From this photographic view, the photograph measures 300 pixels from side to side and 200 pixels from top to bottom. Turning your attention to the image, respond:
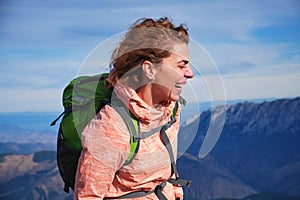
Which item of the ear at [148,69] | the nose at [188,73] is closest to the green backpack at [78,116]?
the ear at [148,69]

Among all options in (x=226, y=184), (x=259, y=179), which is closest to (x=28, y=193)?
(x=226, y=184)

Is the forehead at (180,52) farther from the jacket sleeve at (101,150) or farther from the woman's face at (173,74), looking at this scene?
the jacket sleeve at (101,150)

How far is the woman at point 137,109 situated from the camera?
6.47 ft

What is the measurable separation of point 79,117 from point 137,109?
21cm

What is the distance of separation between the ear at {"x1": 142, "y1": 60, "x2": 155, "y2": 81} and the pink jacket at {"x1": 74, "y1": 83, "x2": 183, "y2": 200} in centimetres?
8

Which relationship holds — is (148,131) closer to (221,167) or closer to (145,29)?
(145,29)

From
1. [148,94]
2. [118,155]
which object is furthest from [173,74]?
[118,155]

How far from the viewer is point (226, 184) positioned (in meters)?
74.1

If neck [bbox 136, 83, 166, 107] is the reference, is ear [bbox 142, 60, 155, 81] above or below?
above

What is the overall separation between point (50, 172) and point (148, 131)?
238 feet

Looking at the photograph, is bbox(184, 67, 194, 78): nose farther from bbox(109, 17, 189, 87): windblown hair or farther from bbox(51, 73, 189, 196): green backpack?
bbox(51, 73, 189, 196): green backpack

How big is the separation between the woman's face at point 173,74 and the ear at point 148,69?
0.02 metres

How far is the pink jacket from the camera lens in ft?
6.45

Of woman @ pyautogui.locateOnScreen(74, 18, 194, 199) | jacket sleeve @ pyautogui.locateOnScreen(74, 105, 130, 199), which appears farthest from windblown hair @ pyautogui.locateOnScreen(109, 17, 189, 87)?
jacket sleeve @ pyautogui.locateOnScreen(74, 105, 130, 199)
